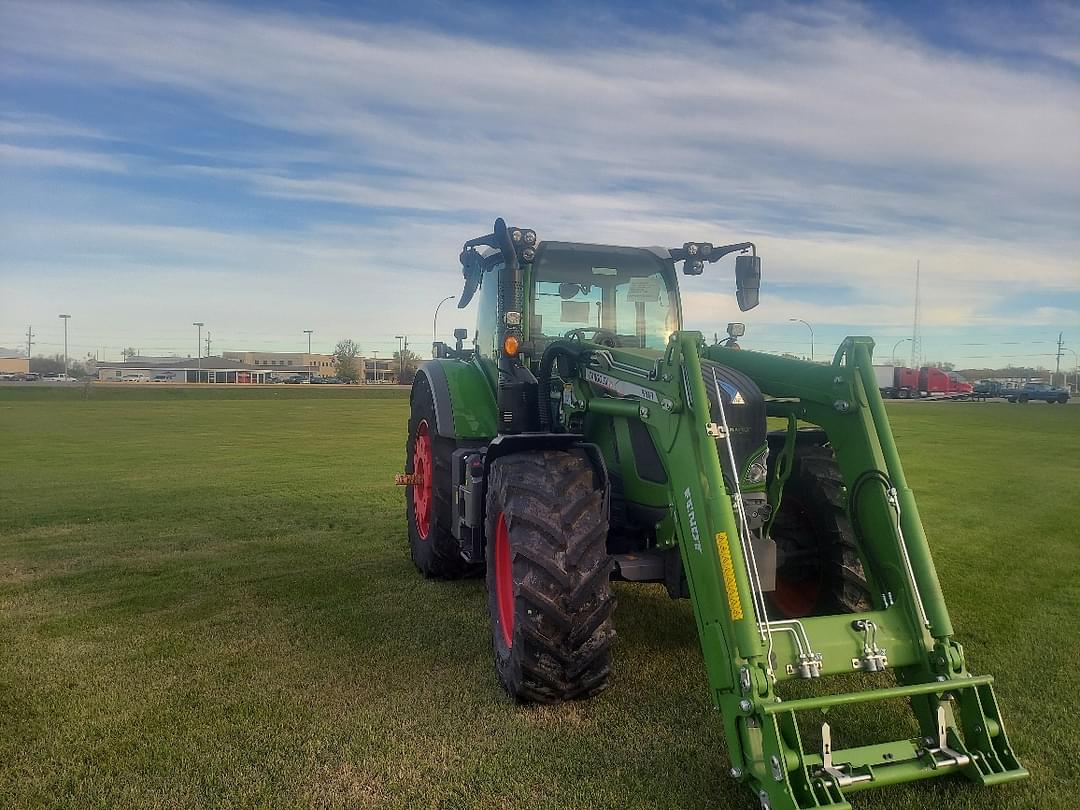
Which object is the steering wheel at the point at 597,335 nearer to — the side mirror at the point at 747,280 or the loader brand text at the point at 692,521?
the side mirror at the point at 747,280

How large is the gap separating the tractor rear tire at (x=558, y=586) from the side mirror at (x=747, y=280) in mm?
2362

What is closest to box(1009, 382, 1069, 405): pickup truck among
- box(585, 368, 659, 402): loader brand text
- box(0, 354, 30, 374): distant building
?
box(585, 368, 659, 402): loader brand text

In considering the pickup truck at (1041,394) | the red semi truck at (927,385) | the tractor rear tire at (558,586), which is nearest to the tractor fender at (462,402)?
the tractor rear tire at (558,586)

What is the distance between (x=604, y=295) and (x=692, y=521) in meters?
2.89

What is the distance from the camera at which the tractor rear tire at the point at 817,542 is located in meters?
5.32

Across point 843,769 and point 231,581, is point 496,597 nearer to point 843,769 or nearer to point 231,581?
point 843,769

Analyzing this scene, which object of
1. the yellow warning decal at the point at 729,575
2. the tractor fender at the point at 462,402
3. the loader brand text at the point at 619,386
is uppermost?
the loader brand text at the point at 619,386

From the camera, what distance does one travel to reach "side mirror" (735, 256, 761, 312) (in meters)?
6.36

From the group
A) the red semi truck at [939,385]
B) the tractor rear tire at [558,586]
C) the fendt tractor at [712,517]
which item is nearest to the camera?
the fendt tractor at [712,517]

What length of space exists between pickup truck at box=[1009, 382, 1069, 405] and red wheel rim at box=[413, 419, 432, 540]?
5603 centimetres

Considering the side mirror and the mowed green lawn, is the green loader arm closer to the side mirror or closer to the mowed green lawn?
the mowed green lawn

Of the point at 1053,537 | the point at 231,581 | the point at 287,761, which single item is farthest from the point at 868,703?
the point at 1053,537

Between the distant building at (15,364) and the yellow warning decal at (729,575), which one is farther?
the distant building at (15,364)

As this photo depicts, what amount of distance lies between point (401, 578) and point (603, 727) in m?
3.53
